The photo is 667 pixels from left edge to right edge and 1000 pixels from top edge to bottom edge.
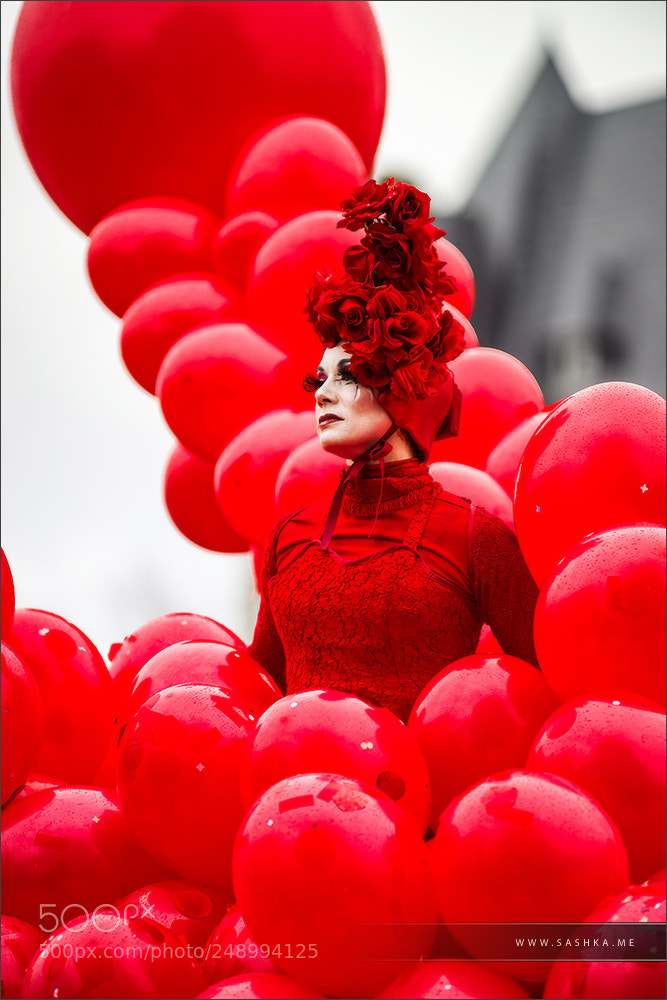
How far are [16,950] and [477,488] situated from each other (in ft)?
3.96

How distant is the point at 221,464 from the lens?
116 inches

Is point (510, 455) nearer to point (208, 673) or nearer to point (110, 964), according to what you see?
point (208, 673)

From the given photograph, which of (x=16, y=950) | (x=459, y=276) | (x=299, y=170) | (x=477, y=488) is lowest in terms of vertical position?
(x=16, y=950)

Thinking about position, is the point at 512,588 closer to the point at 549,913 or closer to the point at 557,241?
the point at 549,913

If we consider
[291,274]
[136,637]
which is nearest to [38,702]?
[136,637]

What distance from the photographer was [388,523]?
2094 mm

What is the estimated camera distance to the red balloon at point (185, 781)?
5.91 feet

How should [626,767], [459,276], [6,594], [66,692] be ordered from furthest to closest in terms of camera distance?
[459,276], [66,692], [6,594], [626,767]

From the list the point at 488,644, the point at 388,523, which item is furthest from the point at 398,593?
the point at 488,644

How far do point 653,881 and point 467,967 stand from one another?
0.25 meters

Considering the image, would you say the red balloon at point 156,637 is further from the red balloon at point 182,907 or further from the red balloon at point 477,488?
the red balloon at point 182,907

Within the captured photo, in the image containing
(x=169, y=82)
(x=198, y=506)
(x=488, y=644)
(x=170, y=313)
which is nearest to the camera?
(x=488, y=644)

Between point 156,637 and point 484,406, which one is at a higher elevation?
point 484,406

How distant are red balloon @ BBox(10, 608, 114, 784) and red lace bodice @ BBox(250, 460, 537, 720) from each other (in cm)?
47
